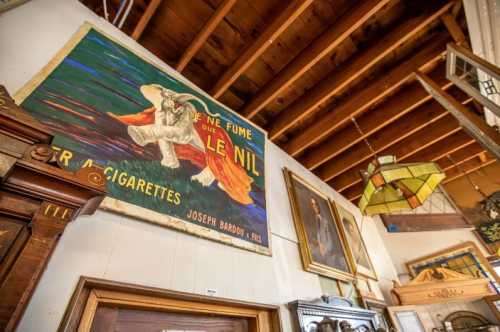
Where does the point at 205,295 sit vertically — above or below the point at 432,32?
below

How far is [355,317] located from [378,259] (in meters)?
1.72

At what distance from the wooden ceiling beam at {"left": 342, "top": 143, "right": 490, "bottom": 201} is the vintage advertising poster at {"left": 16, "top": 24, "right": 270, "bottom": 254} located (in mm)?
2456

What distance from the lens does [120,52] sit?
5.13 ft

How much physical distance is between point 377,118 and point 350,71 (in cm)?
85

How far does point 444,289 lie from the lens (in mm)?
2621

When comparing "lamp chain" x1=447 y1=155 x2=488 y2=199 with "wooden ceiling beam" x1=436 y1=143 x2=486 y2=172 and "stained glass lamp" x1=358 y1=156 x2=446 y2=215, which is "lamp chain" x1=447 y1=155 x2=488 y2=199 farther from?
"stained glass lamp" x1=358 y1=156 x2=446 y2=215

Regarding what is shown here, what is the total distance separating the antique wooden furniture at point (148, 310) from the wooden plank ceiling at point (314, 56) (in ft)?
5.67

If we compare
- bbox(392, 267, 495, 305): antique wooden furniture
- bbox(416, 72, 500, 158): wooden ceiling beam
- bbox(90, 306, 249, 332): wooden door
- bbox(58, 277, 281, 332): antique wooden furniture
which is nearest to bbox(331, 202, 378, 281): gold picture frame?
bbox(392, 267, 495, 305): antique wooden furniture

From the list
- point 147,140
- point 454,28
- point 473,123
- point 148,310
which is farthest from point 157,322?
point 454,28

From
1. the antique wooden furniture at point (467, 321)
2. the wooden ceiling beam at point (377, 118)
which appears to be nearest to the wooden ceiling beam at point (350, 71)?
the wooden ceiling beam at point (377, 118)

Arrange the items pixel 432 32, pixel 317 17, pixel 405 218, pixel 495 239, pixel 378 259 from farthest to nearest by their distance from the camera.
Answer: pixel 405 218, pixel 495 239, pixel 378 259, pixel 432 32, pixel 317 17

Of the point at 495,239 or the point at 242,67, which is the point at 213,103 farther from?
the point at 495,239

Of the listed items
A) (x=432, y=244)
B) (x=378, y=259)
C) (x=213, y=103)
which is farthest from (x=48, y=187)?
(x=432, y=244)

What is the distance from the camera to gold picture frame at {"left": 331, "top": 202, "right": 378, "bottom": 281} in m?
2.74
